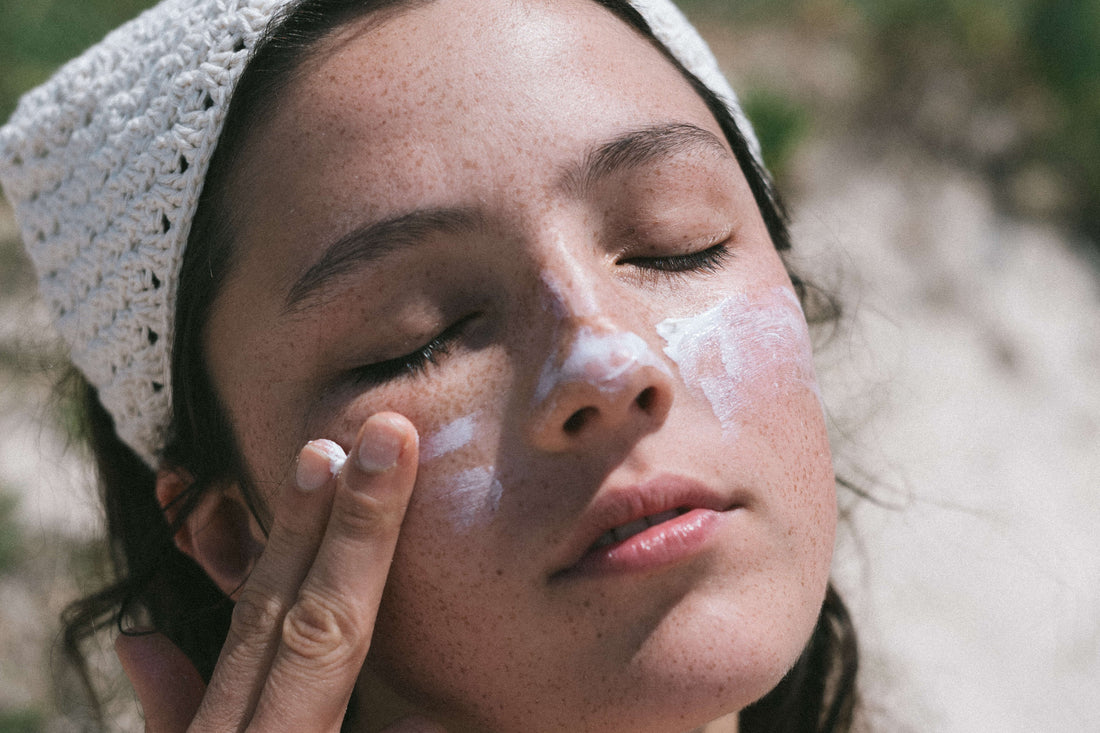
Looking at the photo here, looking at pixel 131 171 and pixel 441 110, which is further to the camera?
pixel 131 171

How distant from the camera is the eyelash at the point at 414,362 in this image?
4.76ft

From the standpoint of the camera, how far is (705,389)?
4.75 feet

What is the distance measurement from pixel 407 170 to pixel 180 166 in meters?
0.50

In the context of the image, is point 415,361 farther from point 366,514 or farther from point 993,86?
point 993,86

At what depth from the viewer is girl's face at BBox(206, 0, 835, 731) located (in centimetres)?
134

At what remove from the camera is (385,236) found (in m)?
1.44

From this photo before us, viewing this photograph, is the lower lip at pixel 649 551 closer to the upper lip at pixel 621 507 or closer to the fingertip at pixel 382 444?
the upper lip at pixel 621 507

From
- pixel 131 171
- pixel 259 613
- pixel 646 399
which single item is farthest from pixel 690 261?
pixel 131 171

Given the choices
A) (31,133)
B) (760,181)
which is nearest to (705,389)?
(760,181)

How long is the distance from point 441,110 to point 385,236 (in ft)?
0.76

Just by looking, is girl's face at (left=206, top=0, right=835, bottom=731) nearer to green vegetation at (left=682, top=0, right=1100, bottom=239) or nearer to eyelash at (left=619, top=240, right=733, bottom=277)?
eyelash at (left=619, top=240, right=733, bottom=277)

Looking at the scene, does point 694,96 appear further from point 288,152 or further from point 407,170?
point 288,152

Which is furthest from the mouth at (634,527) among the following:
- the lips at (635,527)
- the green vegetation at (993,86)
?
the green vegetation at (993,86)

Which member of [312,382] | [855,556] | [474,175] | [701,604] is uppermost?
[474,175]
